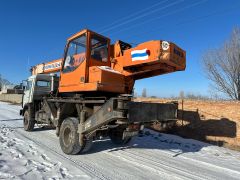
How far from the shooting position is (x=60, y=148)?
308 inches

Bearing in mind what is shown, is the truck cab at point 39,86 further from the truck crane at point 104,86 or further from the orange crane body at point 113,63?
the orange crane body at point 113,63

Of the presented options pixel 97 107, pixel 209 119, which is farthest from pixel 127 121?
pixel 209 119

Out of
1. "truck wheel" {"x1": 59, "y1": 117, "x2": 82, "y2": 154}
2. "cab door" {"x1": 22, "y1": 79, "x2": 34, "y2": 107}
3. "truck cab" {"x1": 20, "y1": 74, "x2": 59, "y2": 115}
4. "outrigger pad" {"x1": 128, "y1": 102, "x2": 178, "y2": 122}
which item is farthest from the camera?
"cab door" {"x1": 22, "y1": 79, "x2": 34, "y2": 107}

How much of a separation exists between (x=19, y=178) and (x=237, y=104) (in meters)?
9.61

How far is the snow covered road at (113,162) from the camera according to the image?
17.7 feet

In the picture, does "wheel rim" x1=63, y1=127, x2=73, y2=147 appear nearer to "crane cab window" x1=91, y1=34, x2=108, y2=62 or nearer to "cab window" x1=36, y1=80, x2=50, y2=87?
"crane cab window" x1=91, y1=34, x2=108, y2=62

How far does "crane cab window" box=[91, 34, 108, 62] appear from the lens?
720 cm

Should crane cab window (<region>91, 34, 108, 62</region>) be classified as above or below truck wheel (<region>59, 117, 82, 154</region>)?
above

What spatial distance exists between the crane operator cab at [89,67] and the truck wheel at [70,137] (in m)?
0.96

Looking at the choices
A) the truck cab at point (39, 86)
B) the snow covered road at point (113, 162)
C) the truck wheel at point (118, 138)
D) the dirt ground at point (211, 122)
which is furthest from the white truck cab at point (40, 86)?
the dirt ground at point (211, 122)

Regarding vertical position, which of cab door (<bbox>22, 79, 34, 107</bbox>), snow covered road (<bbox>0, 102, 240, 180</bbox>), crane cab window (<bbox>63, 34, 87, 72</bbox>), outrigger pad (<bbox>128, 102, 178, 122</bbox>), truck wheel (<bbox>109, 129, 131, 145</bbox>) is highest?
crane cab window (<bbox>63, 34, 87, 72</bbox>)

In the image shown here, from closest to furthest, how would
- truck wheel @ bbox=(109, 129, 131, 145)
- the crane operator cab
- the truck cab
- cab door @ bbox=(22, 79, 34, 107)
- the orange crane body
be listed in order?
1. the orange crane body
2. the crane operator cab
3. truck wheel @ bbox=(109, 129, 131, 145)
4. the truck cab
5. cab door @ bbox=(22, 79, 34, 107)

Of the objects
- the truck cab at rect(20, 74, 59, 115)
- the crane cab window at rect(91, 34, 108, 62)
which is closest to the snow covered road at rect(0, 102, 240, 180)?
the truck cab at rect(20, 74, 59, 115)

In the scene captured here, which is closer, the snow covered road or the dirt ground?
the snow covered road
